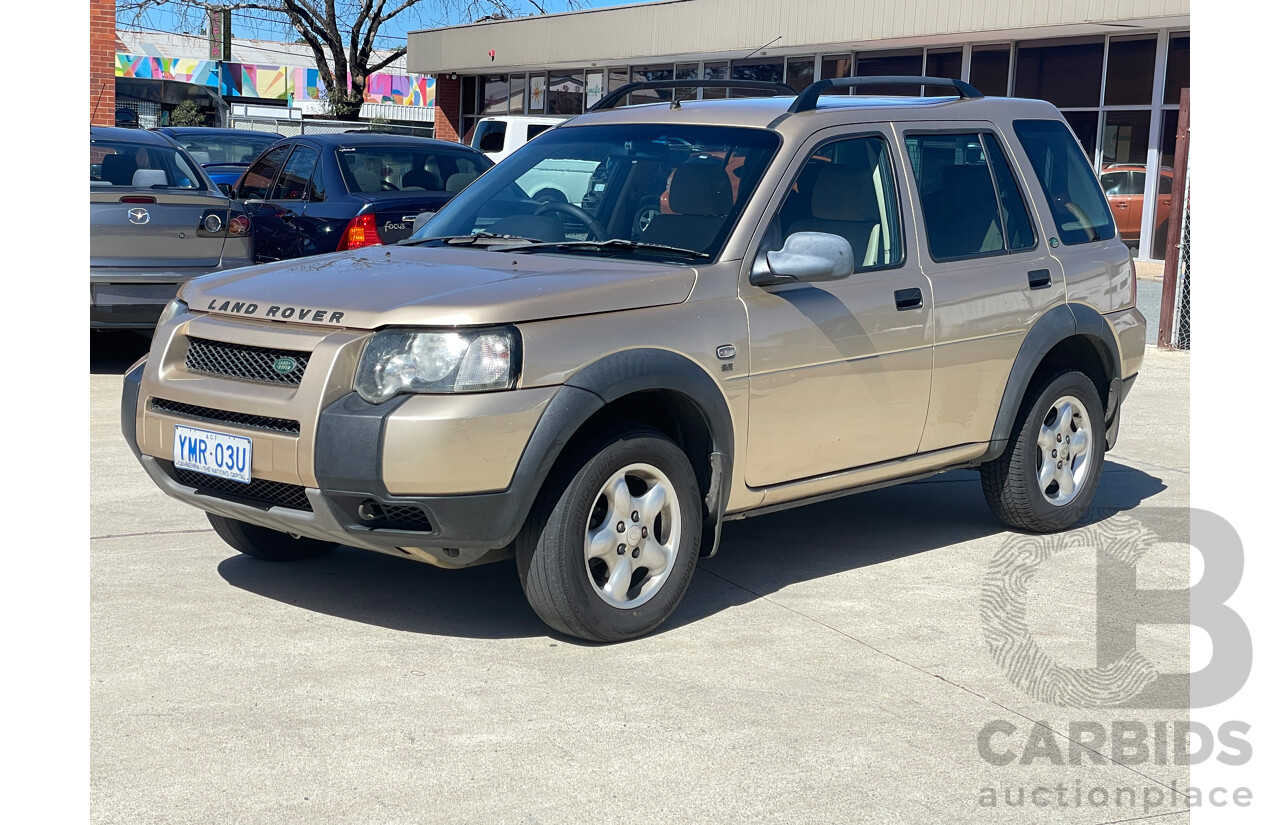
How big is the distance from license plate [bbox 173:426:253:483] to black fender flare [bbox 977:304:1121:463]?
3188 millimetres

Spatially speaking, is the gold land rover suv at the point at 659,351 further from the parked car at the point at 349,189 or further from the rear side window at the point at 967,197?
the parked car at the point at 349,189

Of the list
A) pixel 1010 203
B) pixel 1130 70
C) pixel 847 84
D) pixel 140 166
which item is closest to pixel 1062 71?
pixel 1130 70

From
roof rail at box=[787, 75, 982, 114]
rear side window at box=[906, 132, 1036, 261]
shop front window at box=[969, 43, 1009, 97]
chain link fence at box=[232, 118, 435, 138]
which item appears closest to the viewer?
roof rail at box=[787, 75, 982, 114]

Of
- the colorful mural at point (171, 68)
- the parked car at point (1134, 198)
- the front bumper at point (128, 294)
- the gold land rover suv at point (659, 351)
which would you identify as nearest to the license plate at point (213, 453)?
the gold land rover suv at point (659, 351)

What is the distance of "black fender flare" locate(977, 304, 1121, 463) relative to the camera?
6230mm

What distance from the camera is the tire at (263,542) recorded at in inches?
224

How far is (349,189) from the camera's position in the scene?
11.4 meters

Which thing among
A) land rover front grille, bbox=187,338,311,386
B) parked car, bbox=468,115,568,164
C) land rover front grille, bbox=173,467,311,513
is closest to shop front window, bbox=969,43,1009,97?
parked car, bbox=468,115,568,164

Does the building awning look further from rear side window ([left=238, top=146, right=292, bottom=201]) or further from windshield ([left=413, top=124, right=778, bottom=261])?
windshield ([left=413, top=124, right=778, bottom=261])

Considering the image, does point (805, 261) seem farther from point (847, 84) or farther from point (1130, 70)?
point (1130, 70)

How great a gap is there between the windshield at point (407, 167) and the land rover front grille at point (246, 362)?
6666 millimetres

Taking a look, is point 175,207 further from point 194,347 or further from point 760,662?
point 760,662

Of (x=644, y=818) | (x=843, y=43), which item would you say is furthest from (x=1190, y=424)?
(x=843, y=43)

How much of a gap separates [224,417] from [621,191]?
180cm
